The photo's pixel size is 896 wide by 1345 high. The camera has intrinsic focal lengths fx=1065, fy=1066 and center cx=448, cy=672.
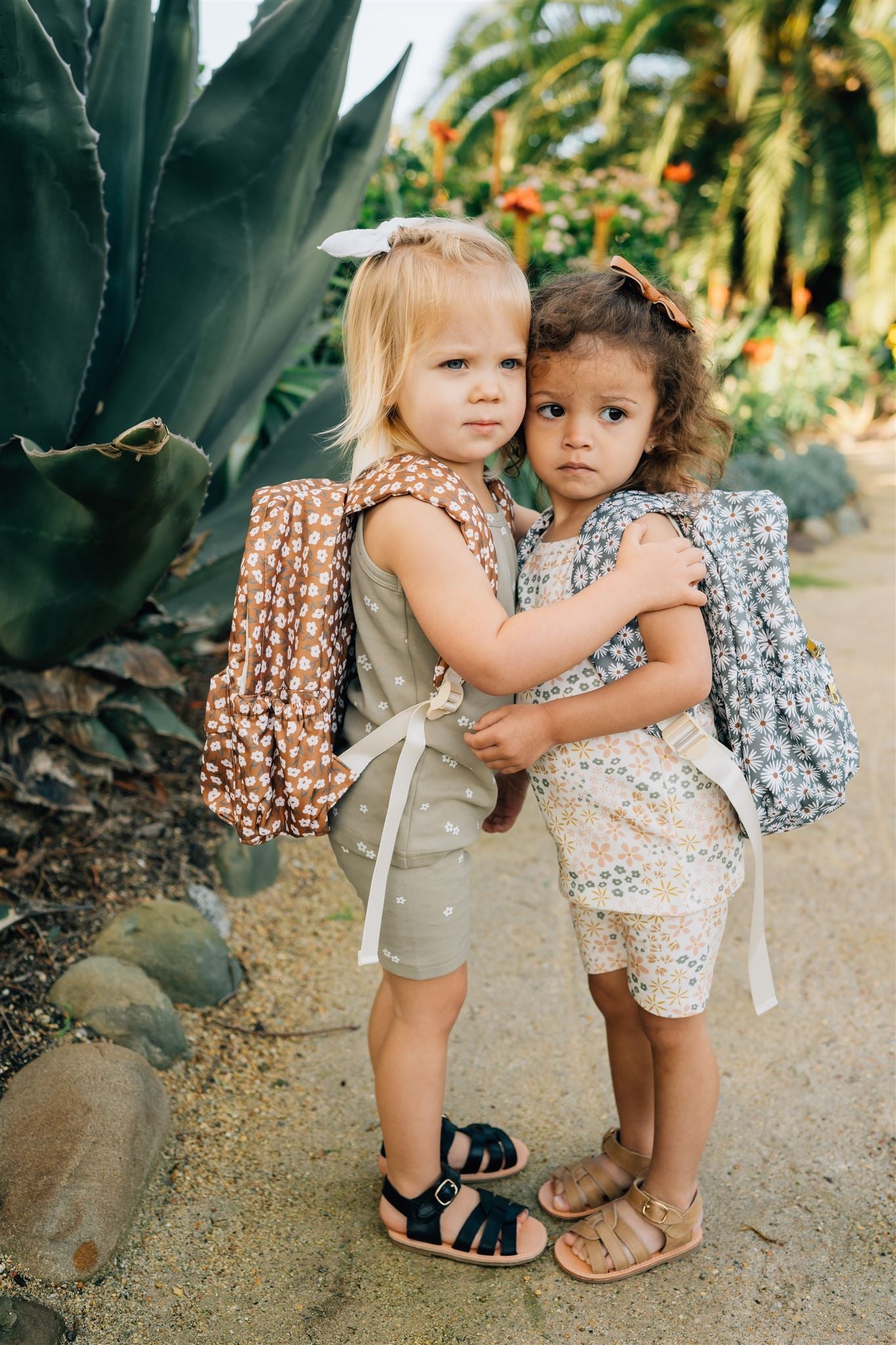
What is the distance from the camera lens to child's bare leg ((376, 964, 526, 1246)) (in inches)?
62.6

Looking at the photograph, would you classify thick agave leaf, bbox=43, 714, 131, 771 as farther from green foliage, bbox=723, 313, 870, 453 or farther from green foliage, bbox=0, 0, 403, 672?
green foliage, bbox=723, 313, 870, 453

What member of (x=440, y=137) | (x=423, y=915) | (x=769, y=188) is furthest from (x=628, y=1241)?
(x=769, y=188)

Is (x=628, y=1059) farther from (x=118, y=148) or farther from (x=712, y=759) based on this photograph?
(x=118, y=148)

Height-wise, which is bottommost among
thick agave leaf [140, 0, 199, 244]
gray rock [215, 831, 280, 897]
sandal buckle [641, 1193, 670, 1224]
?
gray rock [215, 831, 280, 897]

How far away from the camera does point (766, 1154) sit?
1.91m

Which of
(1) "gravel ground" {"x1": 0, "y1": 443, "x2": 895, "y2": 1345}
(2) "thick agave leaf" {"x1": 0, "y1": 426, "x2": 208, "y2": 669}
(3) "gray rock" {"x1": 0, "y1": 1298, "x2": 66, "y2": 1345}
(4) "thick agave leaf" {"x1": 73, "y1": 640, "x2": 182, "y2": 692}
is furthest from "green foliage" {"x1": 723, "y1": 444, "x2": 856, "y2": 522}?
(3) "gray rock" {"x1": 0, "y1": 1298, "x2": 66, "y2": 1345}

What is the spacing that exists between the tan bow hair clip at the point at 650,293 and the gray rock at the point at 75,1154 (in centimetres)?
149

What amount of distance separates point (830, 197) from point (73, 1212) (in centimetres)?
1267

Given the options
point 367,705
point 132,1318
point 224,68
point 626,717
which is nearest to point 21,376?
point 224,68

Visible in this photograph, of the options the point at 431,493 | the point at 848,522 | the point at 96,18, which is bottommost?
the point at 848,522

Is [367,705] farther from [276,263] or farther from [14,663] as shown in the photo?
[276,263]

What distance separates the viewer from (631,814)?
1.52m

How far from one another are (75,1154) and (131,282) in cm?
170

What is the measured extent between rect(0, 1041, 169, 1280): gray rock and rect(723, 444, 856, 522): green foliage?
5.59 m
